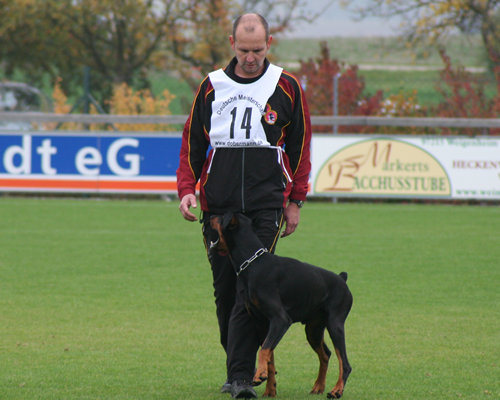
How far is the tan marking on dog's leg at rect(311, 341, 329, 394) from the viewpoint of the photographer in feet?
15.9

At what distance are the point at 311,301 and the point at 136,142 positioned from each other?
11.1m

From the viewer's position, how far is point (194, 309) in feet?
23.9

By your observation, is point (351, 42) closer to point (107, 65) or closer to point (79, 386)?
point (107, 65)

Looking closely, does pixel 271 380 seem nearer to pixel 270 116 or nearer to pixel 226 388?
pixel 226 388

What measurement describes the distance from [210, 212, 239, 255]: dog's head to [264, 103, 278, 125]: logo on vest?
21.1 inches

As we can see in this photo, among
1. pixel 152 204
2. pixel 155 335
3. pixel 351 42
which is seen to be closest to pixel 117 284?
pixel 155 335

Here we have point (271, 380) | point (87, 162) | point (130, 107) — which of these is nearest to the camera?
point (271, 380)

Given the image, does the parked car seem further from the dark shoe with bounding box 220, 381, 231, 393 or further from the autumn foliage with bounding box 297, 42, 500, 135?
the dark shoe with bounding box 220, 381, 231, 393

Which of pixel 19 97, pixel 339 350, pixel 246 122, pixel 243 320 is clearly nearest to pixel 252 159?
pixel 246 122

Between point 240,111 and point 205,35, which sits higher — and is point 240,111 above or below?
below

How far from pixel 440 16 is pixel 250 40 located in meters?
23.9

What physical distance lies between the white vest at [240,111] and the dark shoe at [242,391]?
4.13 ft

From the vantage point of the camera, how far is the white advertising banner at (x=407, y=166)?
14.6 m

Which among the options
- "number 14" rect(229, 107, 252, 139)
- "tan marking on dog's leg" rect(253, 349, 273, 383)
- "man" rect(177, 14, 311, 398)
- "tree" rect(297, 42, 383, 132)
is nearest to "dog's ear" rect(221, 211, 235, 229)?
"man" rect(177, 14, 311, 398)
